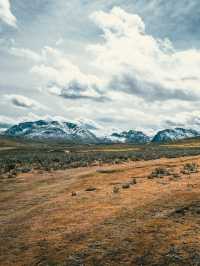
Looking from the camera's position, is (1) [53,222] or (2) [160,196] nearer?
(1) [53,222]

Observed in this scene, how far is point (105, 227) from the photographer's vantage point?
73.7 ft

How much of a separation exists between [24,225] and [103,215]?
556cm

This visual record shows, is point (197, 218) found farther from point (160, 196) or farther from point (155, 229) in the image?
point (160, 196)

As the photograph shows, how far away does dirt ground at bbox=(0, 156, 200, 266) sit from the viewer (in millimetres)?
17938

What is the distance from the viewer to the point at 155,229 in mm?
20672

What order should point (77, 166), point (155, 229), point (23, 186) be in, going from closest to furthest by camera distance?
point (155, 229) → point (23, 186) → point (77, 166)

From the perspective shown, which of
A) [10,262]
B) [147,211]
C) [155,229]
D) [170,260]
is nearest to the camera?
[170,260]

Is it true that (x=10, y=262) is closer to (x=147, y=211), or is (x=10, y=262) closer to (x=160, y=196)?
(x=147, y=211)

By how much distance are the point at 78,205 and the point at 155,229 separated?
1051cm

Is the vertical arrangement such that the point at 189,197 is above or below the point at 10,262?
above

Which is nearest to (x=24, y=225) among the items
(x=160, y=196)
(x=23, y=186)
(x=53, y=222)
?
(x=53, y=222)

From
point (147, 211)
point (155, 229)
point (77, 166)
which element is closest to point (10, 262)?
point (155, 229)

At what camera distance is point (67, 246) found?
65.5 feet

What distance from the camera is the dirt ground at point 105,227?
1794 centimetres
